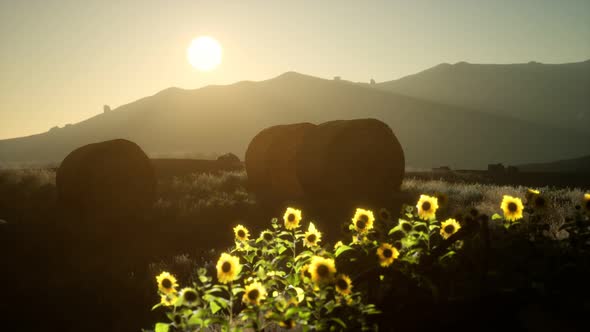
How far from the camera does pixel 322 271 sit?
2857 mm

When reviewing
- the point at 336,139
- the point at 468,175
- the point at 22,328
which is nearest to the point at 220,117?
the point at 468,175

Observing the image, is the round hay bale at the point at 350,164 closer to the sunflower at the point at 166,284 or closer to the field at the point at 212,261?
the field at the point at 212,261

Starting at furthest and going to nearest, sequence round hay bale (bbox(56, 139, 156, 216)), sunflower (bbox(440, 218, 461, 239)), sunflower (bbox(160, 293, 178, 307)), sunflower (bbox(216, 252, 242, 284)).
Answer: round hay bale (bbox(56, 139, 156, 216)) < sunflower (bbox(440, 218, 461, 239)) < sunflower (bbox(160, 293, 178, 307)) < sunflower (bbox(216, 252, 242, 284))

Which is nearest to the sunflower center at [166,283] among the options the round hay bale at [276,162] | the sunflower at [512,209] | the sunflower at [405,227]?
the sunflower at [405,227]

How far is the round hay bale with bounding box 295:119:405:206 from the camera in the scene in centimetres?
1138

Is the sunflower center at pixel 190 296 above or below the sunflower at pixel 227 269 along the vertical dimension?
below

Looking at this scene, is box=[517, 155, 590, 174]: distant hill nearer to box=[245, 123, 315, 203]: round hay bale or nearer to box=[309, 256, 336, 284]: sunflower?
box=[245, 123, 315, 203]: round hay bale

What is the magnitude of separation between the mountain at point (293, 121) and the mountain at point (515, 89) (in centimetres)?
1087

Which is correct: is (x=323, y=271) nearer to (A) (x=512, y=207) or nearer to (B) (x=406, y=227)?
(B) (x=406, y=227)

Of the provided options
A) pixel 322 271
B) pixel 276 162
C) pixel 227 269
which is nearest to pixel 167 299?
pixel 227 269

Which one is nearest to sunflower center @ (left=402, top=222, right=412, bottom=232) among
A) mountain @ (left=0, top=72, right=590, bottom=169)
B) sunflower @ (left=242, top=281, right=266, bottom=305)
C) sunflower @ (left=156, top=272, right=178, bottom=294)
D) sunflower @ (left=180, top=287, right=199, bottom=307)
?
sunflower @ (left=242, top=281, right=266, bottom=305)

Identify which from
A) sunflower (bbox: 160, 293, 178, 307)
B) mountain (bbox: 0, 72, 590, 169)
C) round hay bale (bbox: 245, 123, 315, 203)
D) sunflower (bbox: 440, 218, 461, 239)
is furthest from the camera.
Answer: mountain (bbox: 0, 72, 590, 169)

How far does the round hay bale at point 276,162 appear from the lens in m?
13.5

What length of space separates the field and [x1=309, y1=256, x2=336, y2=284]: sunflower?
440 millimetres
